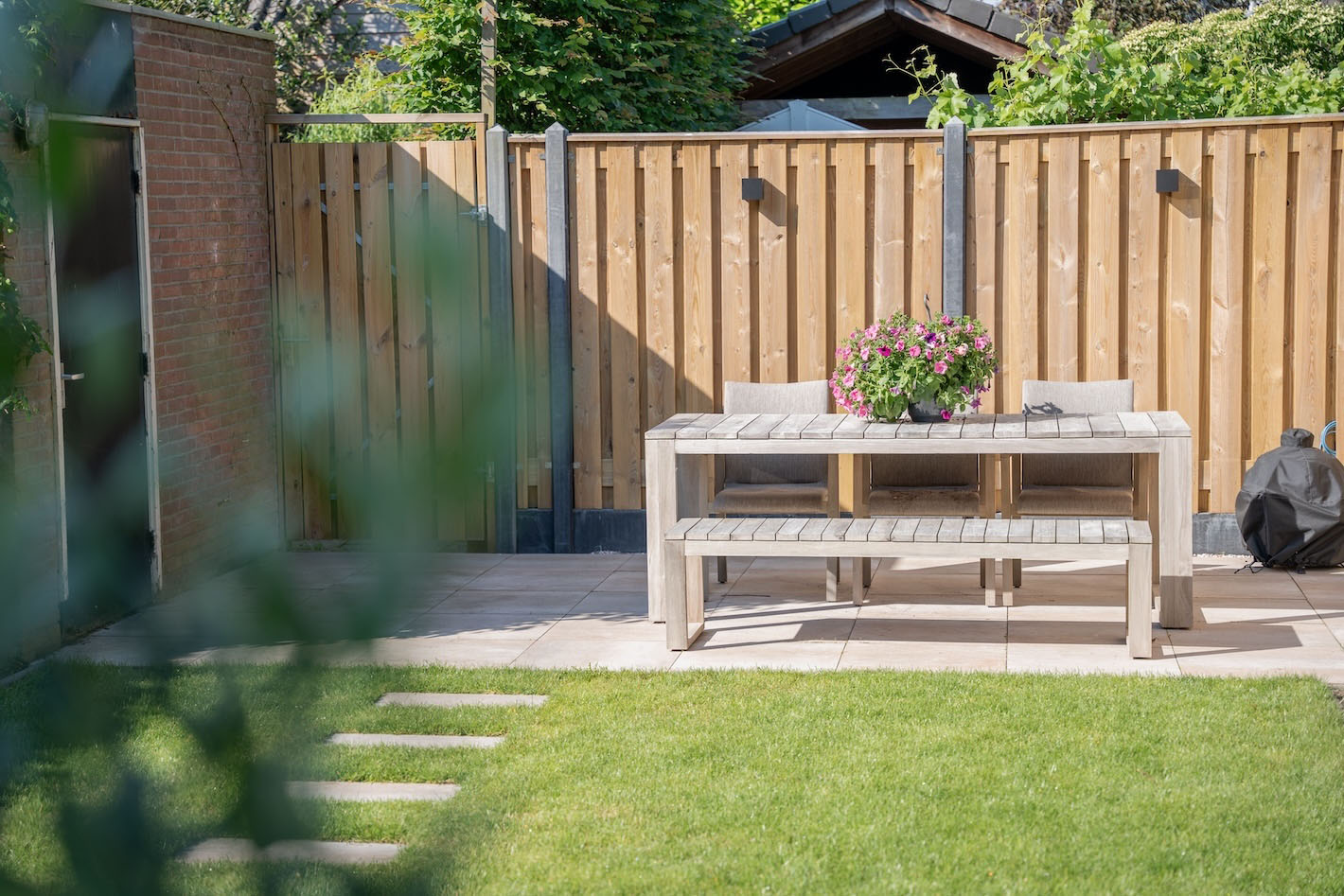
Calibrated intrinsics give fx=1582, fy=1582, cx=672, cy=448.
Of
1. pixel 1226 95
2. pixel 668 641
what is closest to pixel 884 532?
pixel 668 641

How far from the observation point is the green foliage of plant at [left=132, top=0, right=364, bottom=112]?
1244 cm

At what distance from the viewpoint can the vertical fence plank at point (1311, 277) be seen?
717 centimetres

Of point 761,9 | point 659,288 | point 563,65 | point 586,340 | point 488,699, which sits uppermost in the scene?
point 761,9

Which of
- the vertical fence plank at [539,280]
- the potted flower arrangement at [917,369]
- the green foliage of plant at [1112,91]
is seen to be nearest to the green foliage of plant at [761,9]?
the green foliage of plant at [1112,91]

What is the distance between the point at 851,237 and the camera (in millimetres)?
7602

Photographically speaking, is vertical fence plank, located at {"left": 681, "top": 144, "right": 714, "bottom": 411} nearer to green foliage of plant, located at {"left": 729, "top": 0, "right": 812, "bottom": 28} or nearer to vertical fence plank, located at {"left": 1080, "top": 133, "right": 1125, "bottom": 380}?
vertical fence plank, located at {"left": 1080, "top": 133, "right": 1125, "bottom": 380}

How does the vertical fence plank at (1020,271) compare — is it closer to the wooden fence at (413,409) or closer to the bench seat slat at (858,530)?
the bench seat slat at (858,530)

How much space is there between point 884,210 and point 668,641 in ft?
9.02

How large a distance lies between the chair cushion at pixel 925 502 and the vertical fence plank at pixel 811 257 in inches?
44.5

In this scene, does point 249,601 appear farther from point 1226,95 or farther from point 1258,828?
point 1226,95

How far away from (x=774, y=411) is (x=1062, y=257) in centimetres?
160

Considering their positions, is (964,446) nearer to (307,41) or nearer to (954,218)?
(954,218)

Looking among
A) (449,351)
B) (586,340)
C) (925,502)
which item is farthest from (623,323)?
(449,351)

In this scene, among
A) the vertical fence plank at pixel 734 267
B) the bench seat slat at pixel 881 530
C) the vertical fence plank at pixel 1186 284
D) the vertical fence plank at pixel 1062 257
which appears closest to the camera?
the bench seat slat at pixel 881 530
